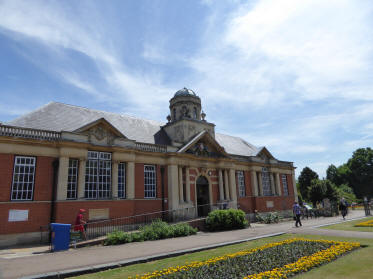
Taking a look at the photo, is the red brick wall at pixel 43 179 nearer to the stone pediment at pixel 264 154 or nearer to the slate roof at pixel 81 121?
the slate roof at pixel 81 121

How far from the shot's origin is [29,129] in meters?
16.0

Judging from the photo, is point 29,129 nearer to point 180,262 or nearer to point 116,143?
point 116,143

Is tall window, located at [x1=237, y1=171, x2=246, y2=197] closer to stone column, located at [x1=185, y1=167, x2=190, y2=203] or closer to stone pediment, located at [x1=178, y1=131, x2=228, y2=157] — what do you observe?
stone pediment, located at [x1=178, y1=131, x2=228, y2=157]

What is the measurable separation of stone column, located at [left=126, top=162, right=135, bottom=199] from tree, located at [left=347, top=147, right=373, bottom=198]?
72514 millimetres

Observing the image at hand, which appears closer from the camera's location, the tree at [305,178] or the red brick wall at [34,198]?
the red brick wall at [34,198]

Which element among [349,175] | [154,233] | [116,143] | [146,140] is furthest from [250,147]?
[349,175]

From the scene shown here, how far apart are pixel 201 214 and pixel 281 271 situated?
18.4 m

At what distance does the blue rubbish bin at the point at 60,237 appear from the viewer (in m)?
12.0

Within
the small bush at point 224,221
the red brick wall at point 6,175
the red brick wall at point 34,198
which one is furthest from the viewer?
the small bush at point 224,221

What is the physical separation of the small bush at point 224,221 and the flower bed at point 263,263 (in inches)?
358

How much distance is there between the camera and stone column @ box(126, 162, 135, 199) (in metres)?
19.2

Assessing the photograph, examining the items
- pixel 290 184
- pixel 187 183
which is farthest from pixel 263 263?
pixel 290 184

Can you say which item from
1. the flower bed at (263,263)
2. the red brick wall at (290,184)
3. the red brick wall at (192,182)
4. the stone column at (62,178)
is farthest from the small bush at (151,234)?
the red brick wall at (290,184)

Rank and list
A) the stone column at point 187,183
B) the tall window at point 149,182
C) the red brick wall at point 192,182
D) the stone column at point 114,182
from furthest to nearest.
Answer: the red brick wall at point 192,182, the stone column at point 187,183, the tall window at point 149,182, the stone column at point 114,182
